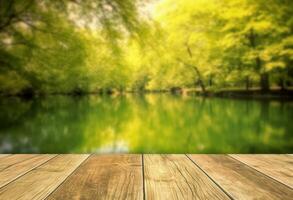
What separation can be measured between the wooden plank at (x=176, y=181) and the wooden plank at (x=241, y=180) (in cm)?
4

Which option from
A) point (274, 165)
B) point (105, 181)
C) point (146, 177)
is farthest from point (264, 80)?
point (105, 181)

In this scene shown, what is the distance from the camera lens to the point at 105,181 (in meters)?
1.22

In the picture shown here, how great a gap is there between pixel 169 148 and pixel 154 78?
Answer: 9.52 m

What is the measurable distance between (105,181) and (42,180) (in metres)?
0.25

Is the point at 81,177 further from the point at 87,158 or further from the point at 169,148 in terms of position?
the point at 169,148

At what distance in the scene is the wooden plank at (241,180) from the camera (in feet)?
3.52

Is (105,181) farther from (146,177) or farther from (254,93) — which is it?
(254,93)

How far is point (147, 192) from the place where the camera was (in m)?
1.08

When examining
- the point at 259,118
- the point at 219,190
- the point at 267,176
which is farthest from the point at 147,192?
the point at 259,118

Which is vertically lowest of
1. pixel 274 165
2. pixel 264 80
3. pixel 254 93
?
pixel 274 165

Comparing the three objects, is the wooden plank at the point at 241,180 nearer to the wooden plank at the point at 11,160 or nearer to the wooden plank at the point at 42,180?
the wooden plank at the point at 42,180

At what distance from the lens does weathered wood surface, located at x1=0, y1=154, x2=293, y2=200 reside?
3.52 feet

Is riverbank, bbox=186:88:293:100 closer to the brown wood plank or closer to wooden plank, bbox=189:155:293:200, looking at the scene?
the brown wood plank

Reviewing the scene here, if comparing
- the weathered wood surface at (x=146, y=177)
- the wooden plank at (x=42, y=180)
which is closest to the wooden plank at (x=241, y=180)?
the weathered wood surface at (x=146, y=177)
